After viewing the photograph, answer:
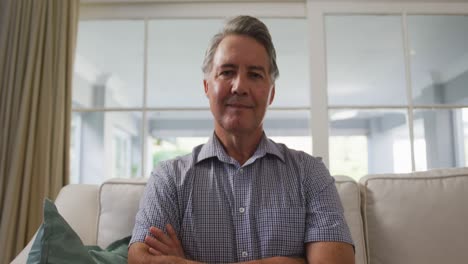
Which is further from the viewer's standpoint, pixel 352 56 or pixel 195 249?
pixel 352 56

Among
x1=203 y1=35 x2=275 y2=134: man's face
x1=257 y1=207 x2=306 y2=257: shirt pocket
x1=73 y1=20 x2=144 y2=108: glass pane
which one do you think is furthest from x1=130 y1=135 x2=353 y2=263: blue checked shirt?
x1=73 y1=20 x2=144 y2=108: glass pane

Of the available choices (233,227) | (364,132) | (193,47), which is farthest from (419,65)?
(233,227)

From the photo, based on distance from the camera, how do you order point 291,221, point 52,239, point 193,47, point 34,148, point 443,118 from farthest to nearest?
point 193,47, point 443,118, point 34,148, point 291,221, point 52,239

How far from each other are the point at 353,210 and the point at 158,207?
2.26 ft

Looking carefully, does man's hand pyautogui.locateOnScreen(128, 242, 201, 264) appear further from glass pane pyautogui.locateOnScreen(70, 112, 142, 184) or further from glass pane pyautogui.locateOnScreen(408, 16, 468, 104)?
glass pane pyautogui.locateOnScreen(408, 16, 468, 104)

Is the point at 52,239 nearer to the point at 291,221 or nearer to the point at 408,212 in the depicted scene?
the point at 291,221

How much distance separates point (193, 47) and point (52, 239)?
163 cm

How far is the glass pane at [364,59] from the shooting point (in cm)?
221

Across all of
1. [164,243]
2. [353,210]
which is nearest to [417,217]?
[353,210]

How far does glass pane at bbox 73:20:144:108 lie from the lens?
2275mm

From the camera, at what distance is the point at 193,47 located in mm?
2326

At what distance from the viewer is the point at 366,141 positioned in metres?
2.21

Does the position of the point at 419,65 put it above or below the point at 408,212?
above

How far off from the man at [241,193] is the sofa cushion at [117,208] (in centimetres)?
21
